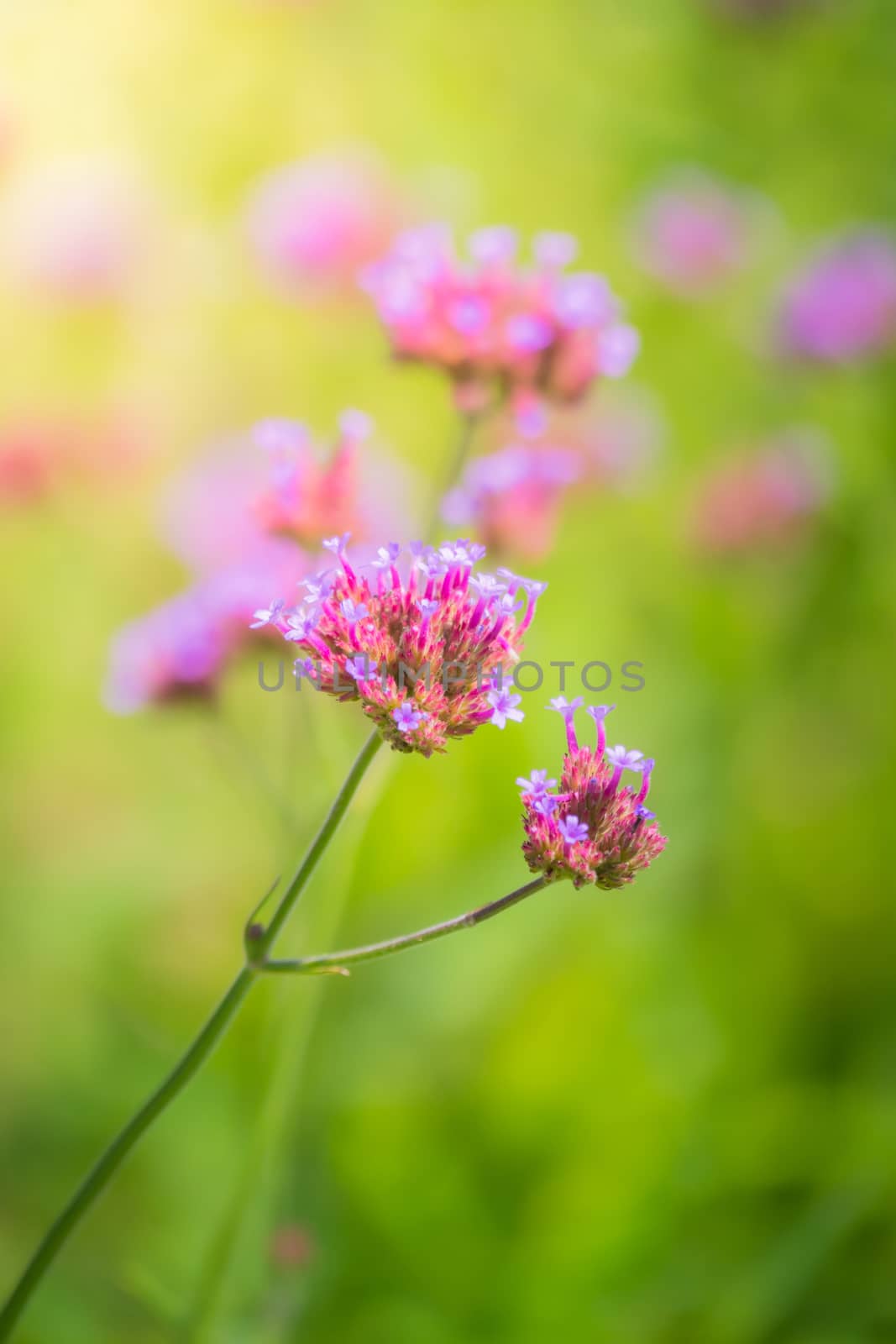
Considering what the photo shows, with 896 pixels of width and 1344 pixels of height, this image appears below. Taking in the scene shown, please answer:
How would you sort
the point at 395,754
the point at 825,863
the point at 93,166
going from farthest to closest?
the point at 93,166 → the point at 825,863 → the point at 395,754

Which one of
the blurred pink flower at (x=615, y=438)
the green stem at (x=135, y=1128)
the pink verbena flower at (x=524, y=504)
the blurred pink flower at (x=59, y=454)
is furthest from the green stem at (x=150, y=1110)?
the blurred pink flower at (x=615, y=438)

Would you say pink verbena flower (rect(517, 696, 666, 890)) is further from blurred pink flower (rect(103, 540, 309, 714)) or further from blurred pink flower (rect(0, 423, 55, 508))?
blurred pink flower (rect(0, 423, 55, 508))

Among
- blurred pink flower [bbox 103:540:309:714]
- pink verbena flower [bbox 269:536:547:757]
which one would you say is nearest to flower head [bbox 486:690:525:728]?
pink verbena flower [bbox 269:536:547:757]

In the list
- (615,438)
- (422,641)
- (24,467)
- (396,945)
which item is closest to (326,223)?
(615,438)

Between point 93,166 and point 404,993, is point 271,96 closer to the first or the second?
point 93,166

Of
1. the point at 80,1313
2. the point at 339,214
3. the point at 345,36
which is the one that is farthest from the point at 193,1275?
the point at 345,36
